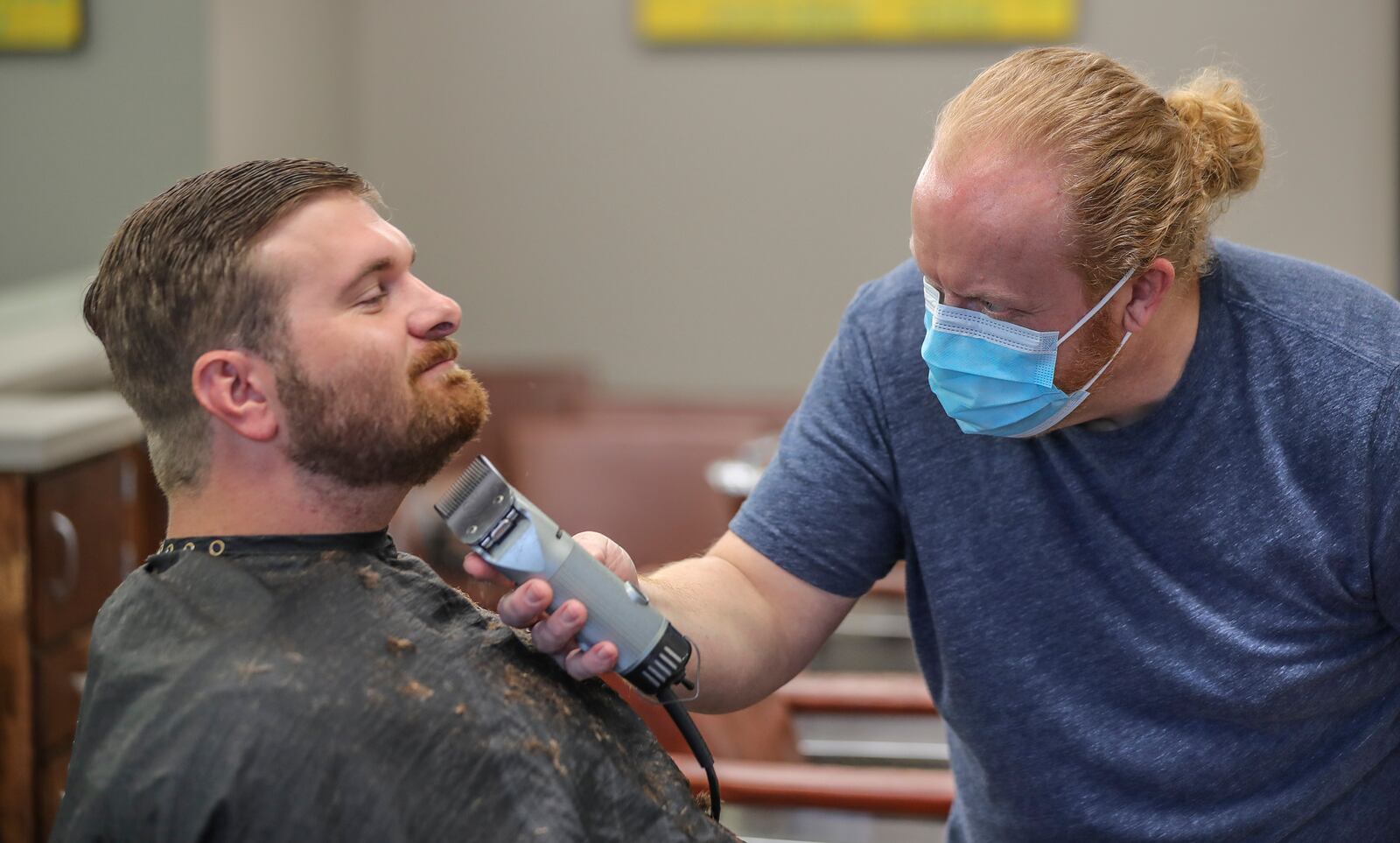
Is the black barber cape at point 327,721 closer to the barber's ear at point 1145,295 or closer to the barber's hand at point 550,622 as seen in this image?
the barber's hand at point 550,622

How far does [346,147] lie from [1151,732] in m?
4.22

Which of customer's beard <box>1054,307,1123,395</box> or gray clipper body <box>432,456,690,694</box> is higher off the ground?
customer's beard <box>1054,307,1123,395</box>

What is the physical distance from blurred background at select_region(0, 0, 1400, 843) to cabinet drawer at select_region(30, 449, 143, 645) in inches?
32.0

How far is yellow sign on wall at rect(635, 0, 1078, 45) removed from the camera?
15.1 ft

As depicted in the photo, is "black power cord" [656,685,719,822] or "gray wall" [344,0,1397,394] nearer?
"black power cord" [656,685,719,822]

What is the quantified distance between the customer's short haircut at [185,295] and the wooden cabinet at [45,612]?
58.5 inches

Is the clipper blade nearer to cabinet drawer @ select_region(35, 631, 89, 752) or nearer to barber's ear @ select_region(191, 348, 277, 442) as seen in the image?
barber's ear @ select_region(191, 348, 277, 442)

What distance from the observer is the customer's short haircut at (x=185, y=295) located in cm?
101

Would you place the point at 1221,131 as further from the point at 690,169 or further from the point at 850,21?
the point at 690,169

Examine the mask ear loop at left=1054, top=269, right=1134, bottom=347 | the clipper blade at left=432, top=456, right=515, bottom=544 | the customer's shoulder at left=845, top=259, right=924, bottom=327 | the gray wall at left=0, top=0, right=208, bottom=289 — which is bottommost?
the gray wall at left=0, top=0, right=208, bottom=289

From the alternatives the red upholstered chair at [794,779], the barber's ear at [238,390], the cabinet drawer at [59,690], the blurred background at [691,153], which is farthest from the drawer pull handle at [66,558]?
the blurred background at [691,153]

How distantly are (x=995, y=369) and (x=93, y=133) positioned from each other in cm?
301

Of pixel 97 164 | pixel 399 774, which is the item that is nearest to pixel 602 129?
pixel 97 164

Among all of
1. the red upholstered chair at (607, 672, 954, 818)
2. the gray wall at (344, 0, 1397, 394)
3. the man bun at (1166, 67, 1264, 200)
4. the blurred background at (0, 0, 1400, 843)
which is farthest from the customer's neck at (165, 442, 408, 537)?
the gray wall at (344, 0, 1397, 394)
